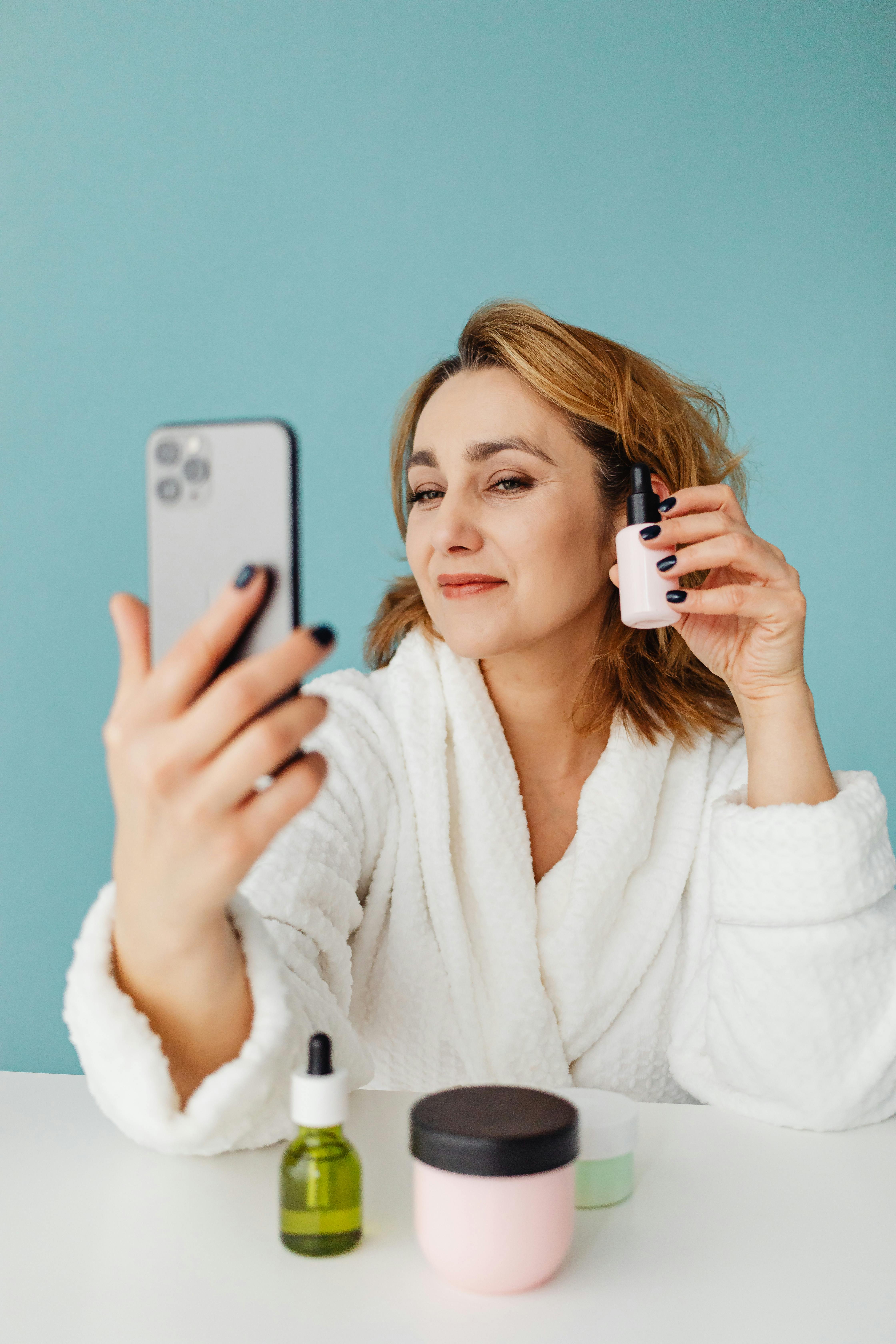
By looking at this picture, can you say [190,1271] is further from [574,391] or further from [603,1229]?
[574,391]

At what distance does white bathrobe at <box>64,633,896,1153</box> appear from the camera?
33.0 inches

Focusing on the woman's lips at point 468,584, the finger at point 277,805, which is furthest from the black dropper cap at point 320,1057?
the woman's lips at point 468,584

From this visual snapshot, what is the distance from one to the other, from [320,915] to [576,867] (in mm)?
346

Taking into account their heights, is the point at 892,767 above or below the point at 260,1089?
below

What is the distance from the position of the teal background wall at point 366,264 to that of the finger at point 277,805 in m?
1.50

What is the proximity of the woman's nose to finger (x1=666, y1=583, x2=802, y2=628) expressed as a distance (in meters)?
0.25

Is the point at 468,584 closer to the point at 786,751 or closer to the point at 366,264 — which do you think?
the point at 786,751

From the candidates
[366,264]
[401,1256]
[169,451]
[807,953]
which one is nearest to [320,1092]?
[401,1256]

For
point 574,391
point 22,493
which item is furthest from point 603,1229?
point 22,493

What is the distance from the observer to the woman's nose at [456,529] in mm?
1090

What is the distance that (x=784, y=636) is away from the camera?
0.94 metres

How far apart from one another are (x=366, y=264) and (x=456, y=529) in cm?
116

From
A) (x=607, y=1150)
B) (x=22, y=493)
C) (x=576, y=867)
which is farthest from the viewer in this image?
(x=22, y=493)

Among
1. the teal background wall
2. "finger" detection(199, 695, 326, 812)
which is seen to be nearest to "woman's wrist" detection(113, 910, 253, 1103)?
"finger" detection(199, 695, 326, 812)
